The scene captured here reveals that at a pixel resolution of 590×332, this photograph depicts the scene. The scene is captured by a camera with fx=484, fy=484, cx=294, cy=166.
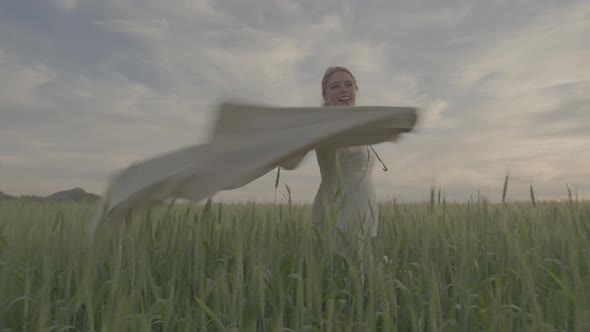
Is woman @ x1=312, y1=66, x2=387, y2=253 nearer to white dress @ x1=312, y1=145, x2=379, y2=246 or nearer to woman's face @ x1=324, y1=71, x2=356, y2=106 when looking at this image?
white dress @ x1=312, y1=145, x2=379, y2=246

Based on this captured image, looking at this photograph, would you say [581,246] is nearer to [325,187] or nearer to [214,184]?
[325,187]

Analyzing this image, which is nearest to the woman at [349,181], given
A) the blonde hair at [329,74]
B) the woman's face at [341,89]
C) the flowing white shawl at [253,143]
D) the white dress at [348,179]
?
the white dress at [348,179]

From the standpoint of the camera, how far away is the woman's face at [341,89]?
319 centimetres

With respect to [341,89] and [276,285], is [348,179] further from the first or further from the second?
[276,285]

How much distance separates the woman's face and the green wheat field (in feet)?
3.21

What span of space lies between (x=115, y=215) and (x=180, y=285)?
30.6 inches

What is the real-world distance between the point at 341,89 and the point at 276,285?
5.29 feet

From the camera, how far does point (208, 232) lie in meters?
2.62

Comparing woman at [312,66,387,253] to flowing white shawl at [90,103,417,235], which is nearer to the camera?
flowing white shawl at [90,103,417,235]

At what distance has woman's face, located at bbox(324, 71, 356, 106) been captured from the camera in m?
3.19

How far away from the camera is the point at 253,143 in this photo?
2598mm

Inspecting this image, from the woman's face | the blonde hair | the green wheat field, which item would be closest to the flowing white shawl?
the green wheat field

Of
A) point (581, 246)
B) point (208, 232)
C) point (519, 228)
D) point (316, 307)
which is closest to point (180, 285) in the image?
point (208, 232)

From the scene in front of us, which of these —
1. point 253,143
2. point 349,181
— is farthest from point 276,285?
point 349,181
